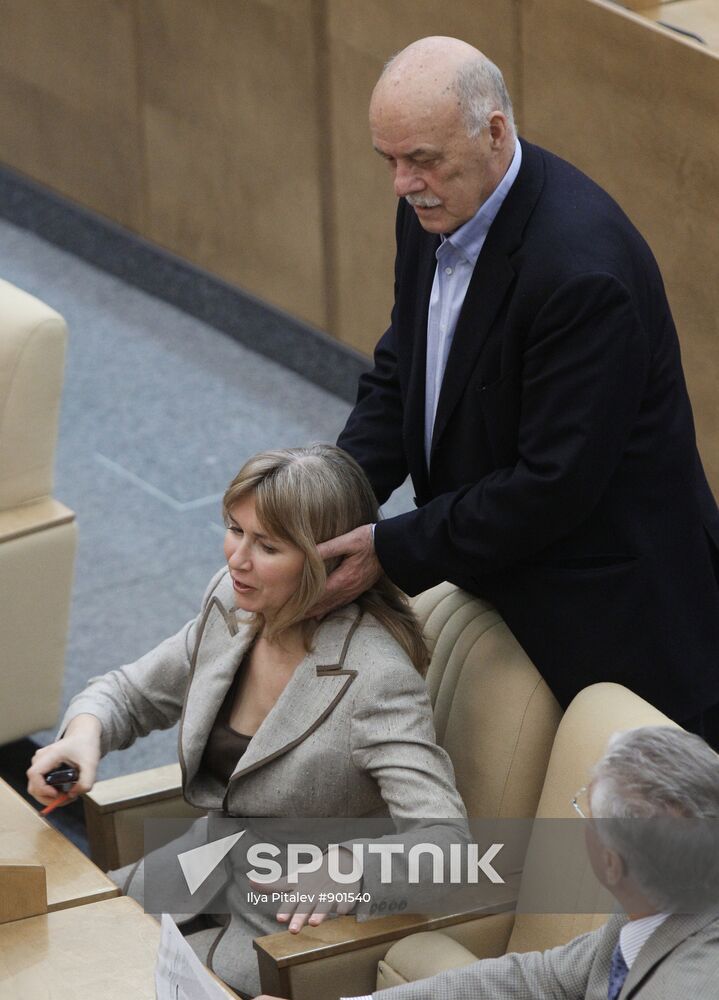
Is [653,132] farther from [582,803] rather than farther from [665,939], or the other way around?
[665,939]

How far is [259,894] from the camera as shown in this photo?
2488mm

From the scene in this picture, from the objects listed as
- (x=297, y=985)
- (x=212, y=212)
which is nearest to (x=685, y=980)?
(x=297, y=985)

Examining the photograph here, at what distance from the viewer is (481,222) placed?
2.47 meters

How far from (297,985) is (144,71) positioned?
175 inches

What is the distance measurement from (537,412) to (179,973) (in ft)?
3.11

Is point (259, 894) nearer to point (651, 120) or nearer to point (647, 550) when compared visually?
point (647, 550)

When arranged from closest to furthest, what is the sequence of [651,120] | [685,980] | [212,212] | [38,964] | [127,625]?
[685,980], [38,964], [651,120], [127,625], [212,212]

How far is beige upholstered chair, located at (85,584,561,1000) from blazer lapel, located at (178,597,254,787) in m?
0.26

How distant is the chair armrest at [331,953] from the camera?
2.27m

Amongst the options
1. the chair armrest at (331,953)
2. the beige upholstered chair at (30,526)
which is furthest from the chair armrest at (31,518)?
the chair armrest at (331,953)

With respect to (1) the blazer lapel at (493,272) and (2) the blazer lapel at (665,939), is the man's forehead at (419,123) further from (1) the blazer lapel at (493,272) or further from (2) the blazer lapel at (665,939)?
(2) the blazer lapel at (665,939)

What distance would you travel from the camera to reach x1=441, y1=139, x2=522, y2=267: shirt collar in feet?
8.04

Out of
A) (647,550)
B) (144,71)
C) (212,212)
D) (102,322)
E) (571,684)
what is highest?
(647,550)

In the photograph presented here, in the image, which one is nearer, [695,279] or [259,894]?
[259,894]
